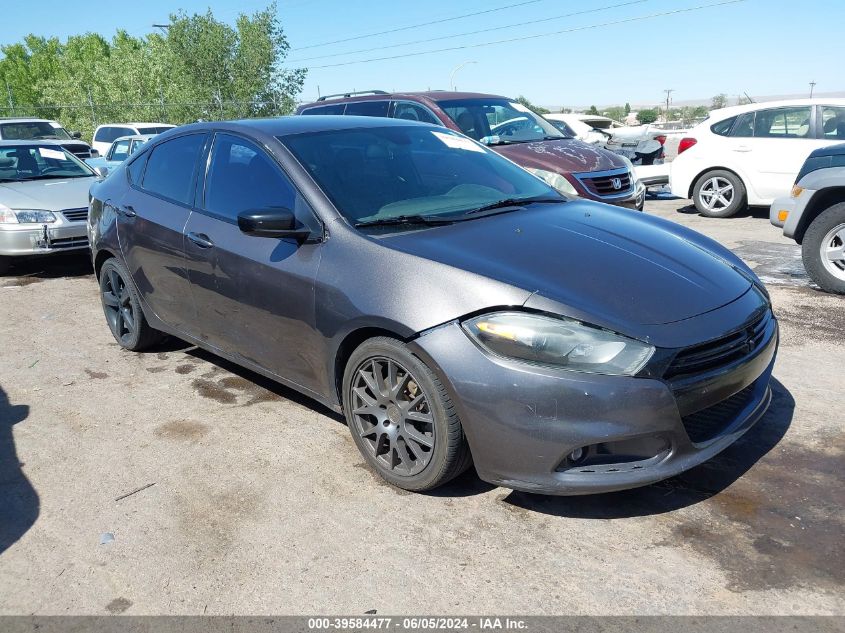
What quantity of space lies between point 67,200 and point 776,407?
769cm

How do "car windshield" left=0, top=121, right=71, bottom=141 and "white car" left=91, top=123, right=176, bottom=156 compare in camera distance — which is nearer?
"car windshield" left=0, top=121, right=71, bottom=141

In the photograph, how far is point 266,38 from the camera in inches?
1347

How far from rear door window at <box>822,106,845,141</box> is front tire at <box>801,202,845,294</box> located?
4059 millimetres

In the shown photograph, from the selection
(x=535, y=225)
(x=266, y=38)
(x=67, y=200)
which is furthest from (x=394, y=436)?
(x=266, y=38)

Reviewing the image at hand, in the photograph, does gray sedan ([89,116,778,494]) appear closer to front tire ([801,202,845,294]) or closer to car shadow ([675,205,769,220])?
front tire ([801,202,845,294])

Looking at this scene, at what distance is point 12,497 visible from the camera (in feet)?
11.4

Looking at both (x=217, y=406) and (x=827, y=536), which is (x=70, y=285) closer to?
(x=217, y=406)

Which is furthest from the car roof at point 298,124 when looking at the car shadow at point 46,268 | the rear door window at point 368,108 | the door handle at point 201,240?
the rear door window at point 368,108

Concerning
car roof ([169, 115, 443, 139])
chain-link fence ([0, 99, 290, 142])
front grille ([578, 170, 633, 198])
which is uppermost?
chain-link fence ([0, 99, 290, 142])

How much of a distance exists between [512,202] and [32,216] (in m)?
6.39

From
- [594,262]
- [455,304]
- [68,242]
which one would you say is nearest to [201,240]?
[455,304]

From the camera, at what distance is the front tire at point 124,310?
5172mm

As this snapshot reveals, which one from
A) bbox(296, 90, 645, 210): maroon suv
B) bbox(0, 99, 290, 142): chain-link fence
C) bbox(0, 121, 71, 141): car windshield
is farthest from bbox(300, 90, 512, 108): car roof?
bbox(0, 99, 290, 142): chain-link fence

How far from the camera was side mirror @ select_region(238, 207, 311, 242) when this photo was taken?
11.3 ft
